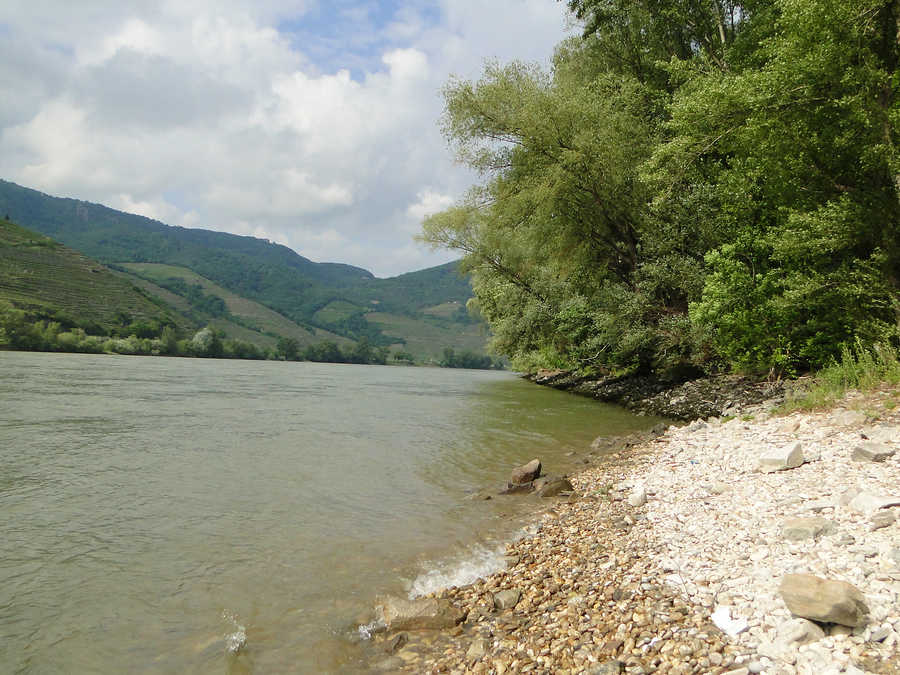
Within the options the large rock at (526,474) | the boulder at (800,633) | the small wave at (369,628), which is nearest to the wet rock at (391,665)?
the small wave at (369,628)

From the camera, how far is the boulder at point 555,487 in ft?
30.8

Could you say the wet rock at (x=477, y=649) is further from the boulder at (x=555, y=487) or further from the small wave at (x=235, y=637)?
the boulder at (x=555, y=487)

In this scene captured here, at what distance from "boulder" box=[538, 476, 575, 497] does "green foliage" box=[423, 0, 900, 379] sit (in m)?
9.58

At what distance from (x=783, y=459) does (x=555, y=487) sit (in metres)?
3.85

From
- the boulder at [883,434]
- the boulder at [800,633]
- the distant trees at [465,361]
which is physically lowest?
the distant trees at [465,361]

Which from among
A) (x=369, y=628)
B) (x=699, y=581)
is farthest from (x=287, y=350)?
(x=699, y=581)

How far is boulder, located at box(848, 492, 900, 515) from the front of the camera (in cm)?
481

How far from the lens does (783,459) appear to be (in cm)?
713

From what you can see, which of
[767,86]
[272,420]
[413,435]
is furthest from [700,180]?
[272,420]

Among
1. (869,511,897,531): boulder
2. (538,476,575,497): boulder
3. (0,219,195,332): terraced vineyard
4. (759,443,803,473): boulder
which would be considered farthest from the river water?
(0,219,195,332): terraced vineyard

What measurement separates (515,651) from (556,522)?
3.67 metres

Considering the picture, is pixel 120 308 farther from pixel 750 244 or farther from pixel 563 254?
pixel 750 244

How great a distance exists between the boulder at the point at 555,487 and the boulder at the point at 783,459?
3385 mm

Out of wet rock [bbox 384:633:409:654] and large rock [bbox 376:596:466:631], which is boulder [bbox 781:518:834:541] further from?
wet rock [bbox 384:633:409:654]
